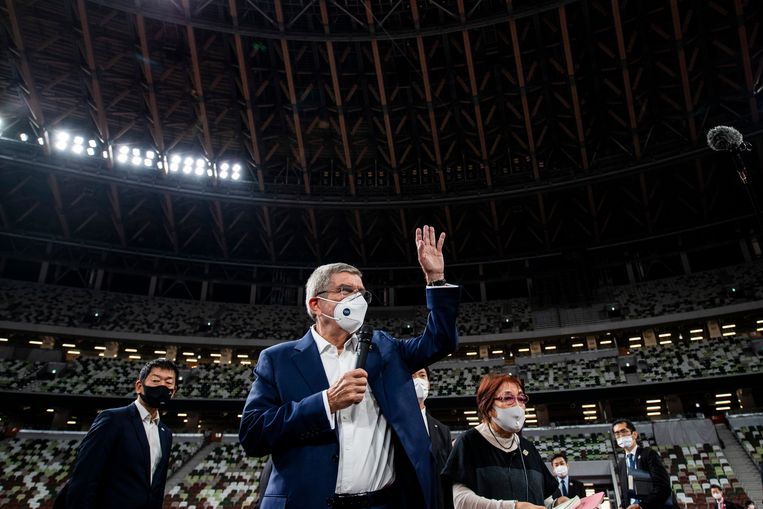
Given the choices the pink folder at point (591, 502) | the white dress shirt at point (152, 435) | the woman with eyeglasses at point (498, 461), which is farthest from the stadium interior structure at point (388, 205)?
the pink folder at point (591, 502)

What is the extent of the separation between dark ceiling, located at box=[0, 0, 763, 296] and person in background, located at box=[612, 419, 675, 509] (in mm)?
22524

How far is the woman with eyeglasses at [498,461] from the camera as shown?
3689 mm

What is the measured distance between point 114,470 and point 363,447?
10.0ft

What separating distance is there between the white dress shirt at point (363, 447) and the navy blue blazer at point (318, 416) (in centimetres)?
5

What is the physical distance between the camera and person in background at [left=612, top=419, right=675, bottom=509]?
6.07 metres

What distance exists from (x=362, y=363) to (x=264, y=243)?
113ft

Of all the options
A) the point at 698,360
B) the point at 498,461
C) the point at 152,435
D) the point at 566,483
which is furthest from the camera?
the point at 698,360

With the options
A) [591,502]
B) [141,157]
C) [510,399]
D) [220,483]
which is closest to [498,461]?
[510,399]

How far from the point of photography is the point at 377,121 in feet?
100.0

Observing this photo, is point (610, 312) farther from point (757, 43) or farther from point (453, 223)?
point (757, 43)

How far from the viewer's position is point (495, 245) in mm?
36781

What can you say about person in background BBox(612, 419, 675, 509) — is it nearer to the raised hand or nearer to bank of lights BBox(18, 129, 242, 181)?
the raised hand

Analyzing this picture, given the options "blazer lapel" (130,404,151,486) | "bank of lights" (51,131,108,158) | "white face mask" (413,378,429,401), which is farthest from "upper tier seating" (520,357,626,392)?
"bank of lights" (51,131,108,158)

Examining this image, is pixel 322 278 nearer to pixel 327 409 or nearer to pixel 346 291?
pixel 346 291
